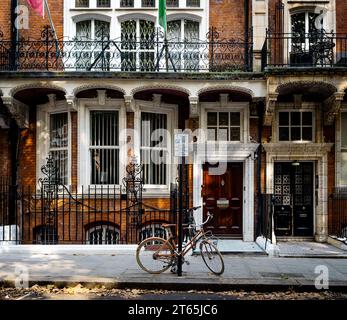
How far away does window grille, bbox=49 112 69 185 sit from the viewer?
14.3 m

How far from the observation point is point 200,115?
14203 mm

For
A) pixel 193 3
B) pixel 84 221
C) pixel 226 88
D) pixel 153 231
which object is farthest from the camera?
pixel 193 3

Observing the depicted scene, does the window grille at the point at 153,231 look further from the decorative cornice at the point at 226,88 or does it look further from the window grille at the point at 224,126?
the decorative cornice at the point at 226,88

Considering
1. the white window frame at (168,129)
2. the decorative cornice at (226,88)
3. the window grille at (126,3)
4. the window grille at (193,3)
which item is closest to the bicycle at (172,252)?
the white window frame at (168,129)

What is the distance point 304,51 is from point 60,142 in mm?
8343

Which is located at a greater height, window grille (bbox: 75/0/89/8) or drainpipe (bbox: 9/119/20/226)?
window grille (bbox: 75/0/89/8)

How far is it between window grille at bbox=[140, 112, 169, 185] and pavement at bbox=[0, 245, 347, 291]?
3.29m

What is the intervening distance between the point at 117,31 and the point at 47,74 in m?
2.89

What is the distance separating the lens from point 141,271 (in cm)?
916

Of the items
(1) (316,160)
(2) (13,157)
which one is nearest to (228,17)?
(1) (316,160)

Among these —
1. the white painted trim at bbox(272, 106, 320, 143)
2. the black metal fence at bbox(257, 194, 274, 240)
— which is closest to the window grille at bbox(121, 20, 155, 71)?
the white painted trim at bbox(272, 106, 320, 143)

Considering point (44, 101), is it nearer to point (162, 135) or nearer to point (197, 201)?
point (162, 135)

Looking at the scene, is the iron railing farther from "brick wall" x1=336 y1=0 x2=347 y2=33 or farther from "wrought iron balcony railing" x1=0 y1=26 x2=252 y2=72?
"brick wall" x1=336 y1=0 x2=347 y2=33

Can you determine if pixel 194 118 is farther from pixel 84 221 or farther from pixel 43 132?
pixel 43 132
